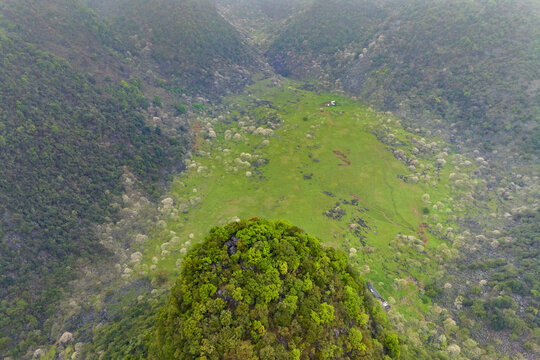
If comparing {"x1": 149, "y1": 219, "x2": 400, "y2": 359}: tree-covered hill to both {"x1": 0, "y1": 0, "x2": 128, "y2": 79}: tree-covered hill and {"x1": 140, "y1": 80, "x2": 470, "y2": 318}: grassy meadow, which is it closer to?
{"x1": 140, "y1": 80, "x2": 470, "y2": 318}: grassy meadow

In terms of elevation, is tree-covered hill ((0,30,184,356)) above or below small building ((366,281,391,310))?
below

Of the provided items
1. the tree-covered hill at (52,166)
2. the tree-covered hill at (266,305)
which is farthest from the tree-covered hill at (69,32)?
the tree-covered hill at (266,305)

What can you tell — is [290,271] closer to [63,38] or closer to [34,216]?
[34,216]

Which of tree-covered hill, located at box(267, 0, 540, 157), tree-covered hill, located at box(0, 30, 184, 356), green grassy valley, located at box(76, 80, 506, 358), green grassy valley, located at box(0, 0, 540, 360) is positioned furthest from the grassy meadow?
tree-covered hill, located at box(267, 0, 540, 157)

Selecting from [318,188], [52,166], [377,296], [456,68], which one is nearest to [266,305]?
[377,296]

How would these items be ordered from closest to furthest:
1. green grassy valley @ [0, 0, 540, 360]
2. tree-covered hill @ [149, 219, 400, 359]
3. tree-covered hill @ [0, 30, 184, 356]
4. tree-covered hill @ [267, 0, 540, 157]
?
tree-covered hill @ [149, 219, 400, 359]
green grassy valley @ [0, 0, 540, 360]
tree-covered hill @ [0, 30, 184, 356]
tree-covered hill @ [267, 0, 540, 157]

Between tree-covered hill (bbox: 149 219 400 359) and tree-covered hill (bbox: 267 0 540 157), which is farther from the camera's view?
tree-covered hill (bbox: 267 0 540 157)

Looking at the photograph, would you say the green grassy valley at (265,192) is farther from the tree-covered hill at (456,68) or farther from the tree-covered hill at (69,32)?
the tree-covered hill at (456,68)
